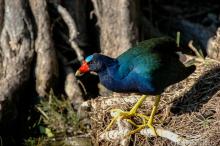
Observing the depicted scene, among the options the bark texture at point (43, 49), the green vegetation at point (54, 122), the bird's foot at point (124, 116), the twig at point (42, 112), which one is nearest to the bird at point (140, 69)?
the bird's foot at point (124, 116)

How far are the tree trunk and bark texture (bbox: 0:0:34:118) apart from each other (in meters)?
0.87

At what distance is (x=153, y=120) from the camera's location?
732 cm

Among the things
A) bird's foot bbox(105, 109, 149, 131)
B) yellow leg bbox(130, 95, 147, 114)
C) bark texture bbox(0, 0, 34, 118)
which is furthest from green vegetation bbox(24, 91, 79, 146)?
yellow leg bbox(130, 95, 147, 114)

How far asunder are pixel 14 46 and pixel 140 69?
7.54 ft

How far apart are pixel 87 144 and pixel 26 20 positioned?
1534mm

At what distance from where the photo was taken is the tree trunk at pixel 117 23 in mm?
8883

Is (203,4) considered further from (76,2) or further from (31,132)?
(31,132)

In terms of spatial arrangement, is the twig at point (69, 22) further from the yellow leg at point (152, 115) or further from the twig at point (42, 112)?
the yellow leg at point (152, 115)

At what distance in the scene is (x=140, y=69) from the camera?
689cm

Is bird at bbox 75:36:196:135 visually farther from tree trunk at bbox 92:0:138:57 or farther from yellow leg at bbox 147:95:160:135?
tree trunk at bbox 92:0:138:57

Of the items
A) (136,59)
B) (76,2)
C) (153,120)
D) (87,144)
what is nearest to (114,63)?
(136,59)

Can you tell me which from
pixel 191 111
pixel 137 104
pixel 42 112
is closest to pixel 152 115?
pixel 137 104

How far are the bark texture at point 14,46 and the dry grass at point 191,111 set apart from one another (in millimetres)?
1312

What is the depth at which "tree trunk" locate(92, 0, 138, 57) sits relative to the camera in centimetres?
888
